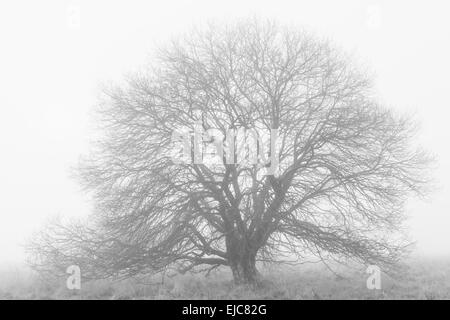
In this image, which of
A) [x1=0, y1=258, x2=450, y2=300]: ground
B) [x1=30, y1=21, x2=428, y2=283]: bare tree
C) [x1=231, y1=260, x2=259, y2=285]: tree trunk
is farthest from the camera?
[x1=231, y1=260, x2=259, y2=285]: tree trunk

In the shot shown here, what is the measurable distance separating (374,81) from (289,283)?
25.6ft

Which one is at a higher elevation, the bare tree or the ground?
the bare tree

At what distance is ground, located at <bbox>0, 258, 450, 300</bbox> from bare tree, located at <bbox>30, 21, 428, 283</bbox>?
Result: 760 mm

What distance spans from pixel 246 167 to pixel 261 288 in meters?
4.05

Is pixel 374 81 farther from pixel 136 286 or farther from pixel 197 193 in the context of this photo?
pixel 136 286

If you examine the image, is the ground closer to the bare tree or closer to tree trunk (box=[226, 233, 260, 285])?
tree trunk (box=[226, 233, 260, 285])

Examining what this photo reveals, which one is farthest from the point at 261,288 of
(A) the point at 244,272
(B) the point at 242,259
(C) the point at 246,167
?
(C) the point at 246,167

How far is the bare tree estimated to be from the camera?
1638 centimetres

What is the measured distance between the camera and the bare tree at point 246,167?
645 inches

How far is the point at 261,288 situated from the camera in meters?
16.5

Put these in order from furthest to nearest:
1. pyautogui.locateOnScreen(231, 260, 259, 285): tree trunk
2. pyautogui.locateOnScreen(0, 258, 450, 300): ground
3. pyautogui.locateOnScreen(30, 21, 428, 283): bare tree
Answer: pyautogui.locateOnScreen(231, 260, 259, 285): tree trunk
pyautogui.locateOnScreen(30, 21, 428, 283): bare tree
pyautogui.locateOnScreen(0, 258, 450, 300): ground

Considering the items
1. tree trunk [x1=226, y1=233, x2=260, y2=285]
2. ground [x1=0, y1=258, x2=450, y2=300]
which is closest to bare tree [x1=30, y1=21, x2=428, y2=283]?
tree trunk [x1=226, y1=233, x2=260, y2=285]

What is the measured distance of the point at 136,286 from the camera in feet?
55.8

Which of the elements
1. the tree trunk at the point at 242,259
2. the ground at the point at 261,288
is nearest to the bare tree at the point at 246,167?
the tree trunk at the point at 242,259
